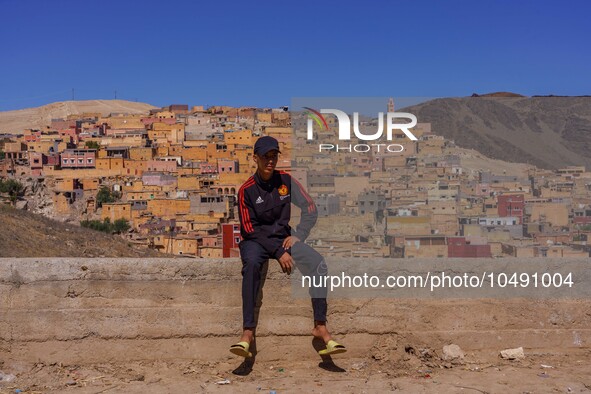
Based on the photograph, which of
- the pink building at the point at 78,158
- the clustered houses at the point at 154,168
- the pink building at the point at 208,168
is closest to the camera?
the clustered houses at the point at 154,168

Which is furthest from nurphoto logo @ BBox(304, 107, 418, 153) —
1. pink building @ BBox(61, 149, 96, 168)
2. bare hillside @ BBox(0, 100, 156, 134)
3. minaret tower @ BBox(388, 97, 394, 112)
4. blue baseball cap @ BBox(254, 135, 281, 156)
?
bare hillside @ BBox(0, 100, 156, 134)

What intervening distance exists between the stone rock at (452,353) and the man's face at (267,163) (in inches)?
53.4

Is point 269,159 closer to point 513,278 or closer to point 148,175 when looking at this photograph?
point 513,278

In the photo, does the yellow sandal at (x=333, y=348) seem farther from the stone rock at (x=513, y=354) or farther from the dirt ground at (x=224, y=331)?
the stone rock at (x=513, y=354)

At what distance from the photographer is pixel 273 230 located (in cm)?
367

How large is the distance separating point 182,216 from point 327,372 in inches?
1716

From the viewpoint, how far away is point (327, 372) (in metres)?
3.62

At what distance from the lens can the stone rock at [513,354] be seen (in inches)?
146

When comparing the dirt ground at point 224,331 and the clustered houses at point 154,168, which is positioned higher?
the clustered houses at point 154,168

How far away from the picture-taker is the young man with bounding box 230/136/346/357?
3576 millimetres

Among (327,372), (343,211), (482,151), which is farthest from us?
(482,151)

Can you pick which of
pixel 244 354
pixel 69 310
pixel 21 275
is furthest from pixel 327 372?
pixel 21 275

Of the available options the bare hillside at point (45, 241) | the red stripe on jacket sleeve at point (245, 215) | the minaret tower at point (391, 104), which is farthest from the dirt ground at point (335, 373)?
the bare hillside at point (45, 241)

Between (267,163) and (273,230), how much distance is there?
36 centimetres
